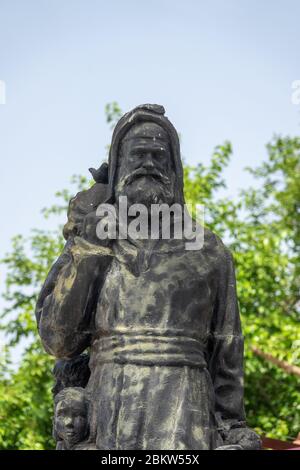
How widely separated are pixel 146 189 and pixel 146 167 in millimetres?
155

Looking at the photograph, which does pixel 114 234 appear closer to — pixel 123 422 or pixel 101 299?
pixel 101 299

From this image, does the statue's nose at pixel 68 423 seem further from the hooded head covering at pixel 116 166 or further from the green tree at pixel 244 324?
the green tree at pixel 244 324

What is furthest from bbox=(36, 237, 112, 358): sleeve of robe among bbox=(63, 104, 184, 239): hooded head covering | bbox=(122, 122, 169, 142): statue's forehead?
bbox=(122, 122, 169, 142): statue's forehead

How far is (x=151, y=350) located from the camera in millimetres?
7031

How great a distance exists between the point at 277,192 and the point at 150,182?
18.0 metres

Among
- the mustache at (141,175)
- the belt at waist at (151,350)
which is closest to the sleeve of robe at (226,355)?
the belt at waist at (151,350)

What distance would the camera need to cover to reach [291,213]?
24469mm

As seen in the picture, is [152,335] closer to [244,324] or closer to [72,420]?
[72,420]

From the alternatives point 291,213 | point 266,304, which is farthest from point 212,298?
point 291,213

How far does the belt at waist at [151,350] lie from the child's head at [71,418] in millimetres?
300

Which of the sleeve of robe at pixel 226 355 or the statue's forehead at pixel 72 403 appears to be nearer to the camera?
the statue's forehead at pixel 72 403

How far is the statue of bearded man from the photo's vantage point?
274 inches

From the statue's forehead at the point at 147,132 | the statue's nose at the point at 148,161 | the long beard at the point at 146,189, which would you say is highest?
the statue's forehead at the point at 147,132

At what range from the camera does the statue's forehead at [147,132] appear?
7578 mm
